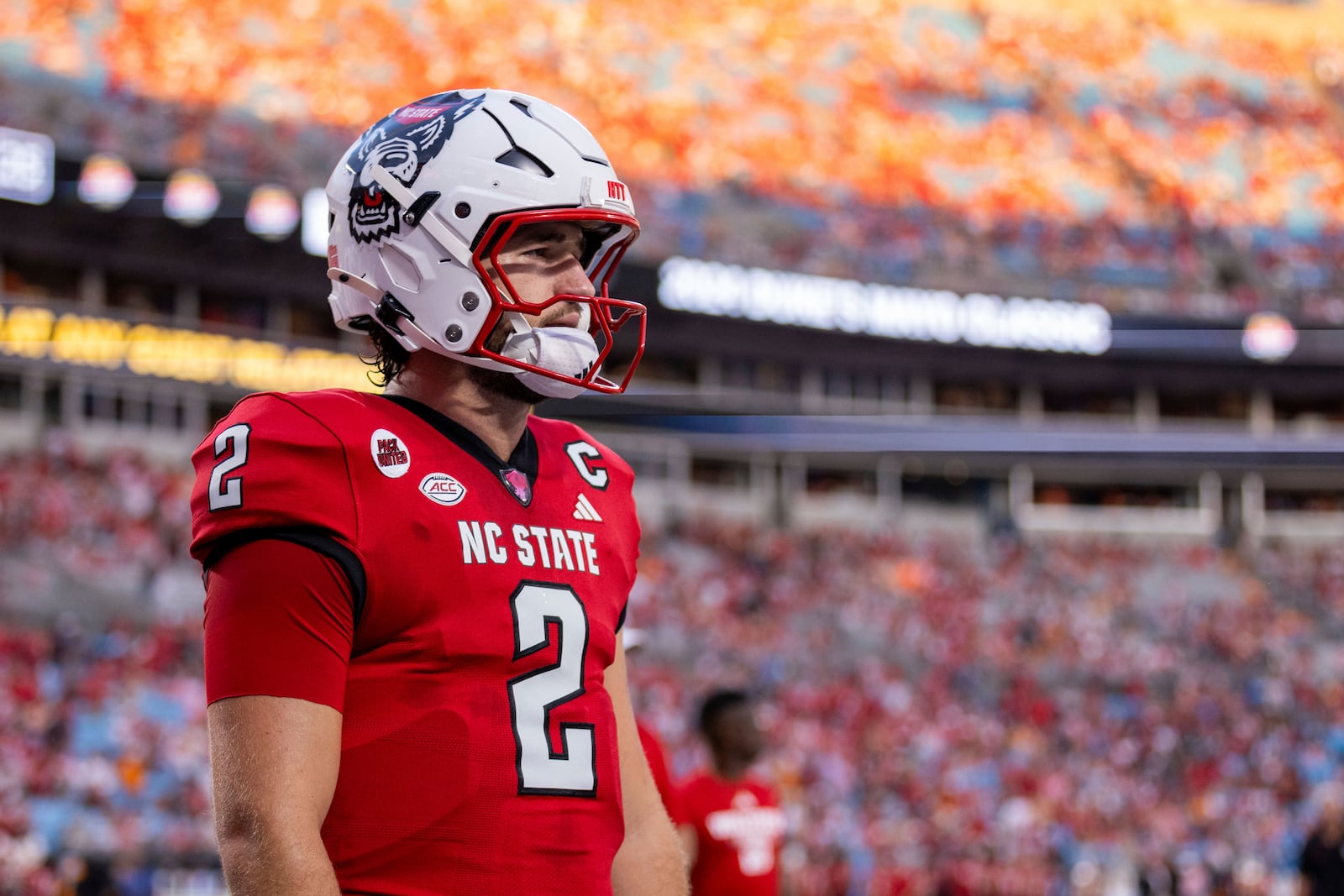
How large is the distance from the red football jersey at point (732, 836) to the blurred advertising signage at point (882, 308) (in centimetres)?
1679

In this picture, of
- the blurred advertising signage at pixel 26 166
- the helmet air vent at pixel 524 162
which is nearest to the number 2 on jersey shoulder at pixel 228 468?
the helmet air vent at pixel 524 162

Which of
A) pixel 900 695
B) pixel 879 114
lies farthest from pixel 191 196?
pixel 879 114

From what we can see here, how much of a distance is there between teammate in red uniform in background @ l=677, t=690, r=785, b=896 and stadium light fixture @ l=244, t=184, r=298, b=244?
46.4 ft

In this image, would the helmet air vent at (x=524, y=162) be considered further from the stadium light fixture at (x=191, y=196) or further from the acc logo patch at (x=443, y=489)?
the stadium light fixture at (x=191, y=196)

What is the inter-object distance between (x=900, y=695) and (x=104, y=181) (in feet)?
38.5

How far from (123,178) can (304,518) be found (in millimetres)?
17561

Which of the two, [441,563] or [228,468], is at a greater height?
[228,468]

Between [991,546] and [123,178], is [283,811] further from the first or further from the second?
[991,546]

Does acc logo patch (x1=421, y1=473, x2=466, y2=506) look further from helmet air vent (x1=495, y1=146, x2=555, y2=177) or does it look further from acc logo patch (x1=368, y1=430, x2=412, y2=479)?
helmet air vent (x1=495, y1=146, x2=555, y2=177)

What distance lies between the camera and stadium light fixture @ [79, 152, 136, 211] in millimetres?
17375

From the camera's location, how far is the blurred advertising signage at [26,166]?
54.7 feet

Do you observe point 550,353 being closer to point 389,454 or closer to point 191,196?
point 389,454

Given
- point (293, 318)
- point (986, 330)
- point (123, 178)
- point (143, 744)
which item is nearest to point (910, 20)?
point (986, 330)

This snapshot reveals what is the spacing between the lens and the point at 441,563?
5.73 feet
